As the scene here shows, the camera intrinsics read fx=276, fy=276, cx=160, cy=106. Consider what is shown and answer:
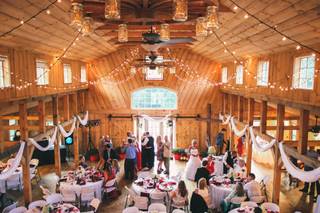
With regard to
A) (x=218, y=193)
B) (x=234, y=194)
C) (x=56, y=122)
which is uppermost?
(x=56, y=122)

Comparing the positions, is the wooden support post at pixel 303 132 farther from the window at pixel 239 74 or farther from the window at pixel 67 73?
the window at pixel 67 73

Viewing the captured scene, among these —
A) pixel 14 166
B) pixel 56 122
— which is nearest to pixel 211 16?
pixel 14 166

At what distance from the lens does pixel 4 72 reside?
724cm

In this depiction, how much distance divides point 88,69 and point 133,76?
7.54ft

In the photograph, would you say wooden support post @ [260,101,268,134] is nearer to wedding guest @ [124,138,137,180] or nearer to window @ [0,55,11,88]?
wedding guest @ [124,138,137,180]

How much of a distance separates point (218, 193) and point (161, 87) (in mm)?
7250

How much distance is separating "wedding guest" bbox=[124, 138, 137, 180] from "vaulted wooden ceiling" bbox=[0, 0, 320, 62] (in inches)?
157

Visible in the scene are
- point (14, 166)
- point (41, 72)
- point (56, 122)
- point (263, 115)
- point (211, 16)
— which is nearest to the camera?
point (211, 16)

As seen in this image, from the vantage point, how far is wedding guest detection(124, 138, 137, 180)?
10.5 m

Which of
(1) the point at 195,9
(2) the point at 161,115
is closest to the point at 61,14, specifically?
(1) the point at 195,9

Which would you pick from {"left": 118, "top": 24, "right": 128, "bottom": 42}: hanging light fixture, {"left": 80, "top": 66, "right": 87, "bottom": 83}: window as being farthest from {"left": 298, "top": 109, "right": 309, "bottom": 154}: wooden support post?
{"left": 80, "top": 66, "right": 87, "bottom": 83}: window

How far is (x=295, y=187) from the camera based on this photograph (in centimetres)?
991

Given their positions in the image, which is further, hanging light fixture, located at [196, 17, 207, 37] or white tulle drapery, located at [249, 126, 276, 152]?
white tulle drapery, located at [249, 126, 276, 152]

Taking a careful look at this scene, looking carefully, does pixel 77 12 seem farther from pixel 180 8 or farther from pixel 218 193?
pixel 218 193
